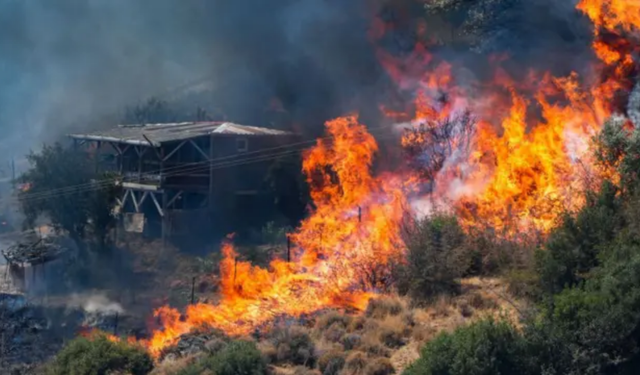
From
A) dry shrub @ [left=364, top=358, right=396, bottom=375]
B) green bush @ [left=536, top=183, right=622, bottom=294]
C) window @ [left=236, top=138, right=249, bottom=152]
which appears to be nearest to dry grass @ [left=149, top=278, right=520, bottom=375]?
dry shrub @ [left=364, top=358, right=396, bottom=375]

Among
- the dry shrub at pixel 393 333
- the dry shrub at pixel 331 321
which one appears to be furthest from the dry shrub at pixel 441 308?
the dry shrub at pixel 331 321

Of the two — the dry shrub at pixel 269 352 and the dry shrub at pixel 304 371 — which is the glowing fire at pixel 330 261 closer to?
the dry shrub at pixel 269 352

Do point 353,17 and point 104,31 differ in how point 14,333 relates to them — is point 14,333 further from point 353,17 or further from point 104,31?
point 104,31

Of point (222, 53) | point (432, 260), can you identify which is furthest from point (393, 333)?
point (222, 53)

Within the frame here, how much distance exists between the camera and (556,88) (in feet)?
73.8

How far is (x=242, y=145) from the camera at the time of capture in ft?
111

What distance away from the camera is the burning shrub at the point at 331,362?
590 inches

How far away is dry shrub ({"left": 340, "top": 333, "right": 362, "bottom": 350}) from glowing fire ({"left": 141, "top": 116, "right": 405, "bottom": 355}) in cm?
205

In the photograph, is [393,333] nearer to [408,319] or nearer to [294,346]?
[408,319]

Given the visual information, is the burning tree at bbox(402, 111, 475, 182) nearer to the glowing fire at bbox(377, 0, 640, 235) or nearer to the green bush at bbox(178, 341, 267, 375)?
the glowing fire at bbox(377, 0, 640, 235)

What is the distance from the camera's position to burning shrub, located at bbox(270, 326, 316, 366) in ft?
51.1

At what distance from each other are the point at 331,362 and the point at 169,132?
23.4m

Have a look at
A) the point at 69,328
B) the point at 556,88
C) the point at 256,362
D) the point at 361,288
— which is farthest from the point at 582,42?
the point at 69,328

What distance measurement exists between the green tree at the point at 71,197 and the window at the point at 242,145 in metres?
5.44
